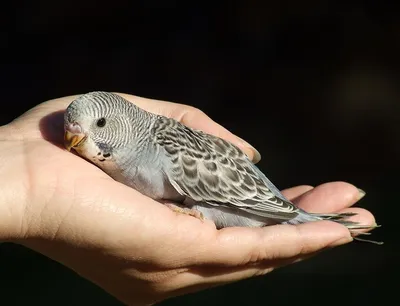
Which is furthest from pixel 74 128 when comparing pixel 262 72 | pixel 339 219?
pixel 262 72

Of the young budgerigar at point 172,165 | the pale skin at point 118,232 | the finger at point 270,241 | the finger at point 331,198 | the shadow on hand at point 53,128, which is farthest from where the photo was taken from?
the finger at point 331,198

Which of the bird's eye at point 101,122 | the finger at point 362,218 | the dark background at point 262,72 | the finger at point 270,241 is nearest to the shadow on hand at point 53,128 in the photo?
the bird's eye at point 101,122

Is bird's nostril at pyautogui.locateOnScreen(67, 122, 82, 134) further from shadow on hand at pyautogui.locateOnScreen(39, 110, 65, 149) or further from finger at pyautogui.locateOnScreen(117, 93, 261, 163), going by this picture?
finger at pyautogui.locateOnScreen(117, 93, 261, 163)

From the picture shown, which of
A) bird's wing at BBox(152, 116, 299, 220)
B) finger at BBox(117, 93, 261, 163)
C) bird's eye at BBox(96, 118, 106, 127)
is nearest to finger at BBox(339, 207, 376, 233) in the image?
bird's wing at BBox(152, 116, 299, 220)

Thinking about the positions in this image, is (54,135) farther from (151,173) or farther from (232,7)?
(232,7)

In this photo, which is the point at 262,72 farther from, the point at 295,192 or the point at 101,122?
the point at 101,122

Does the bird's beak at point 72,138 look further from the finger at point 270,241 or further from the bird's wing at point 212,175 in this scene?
the finger at point 270,241

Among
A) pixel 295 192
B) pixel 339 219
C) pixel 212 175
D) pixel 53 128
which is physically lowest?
pixel 295 192
